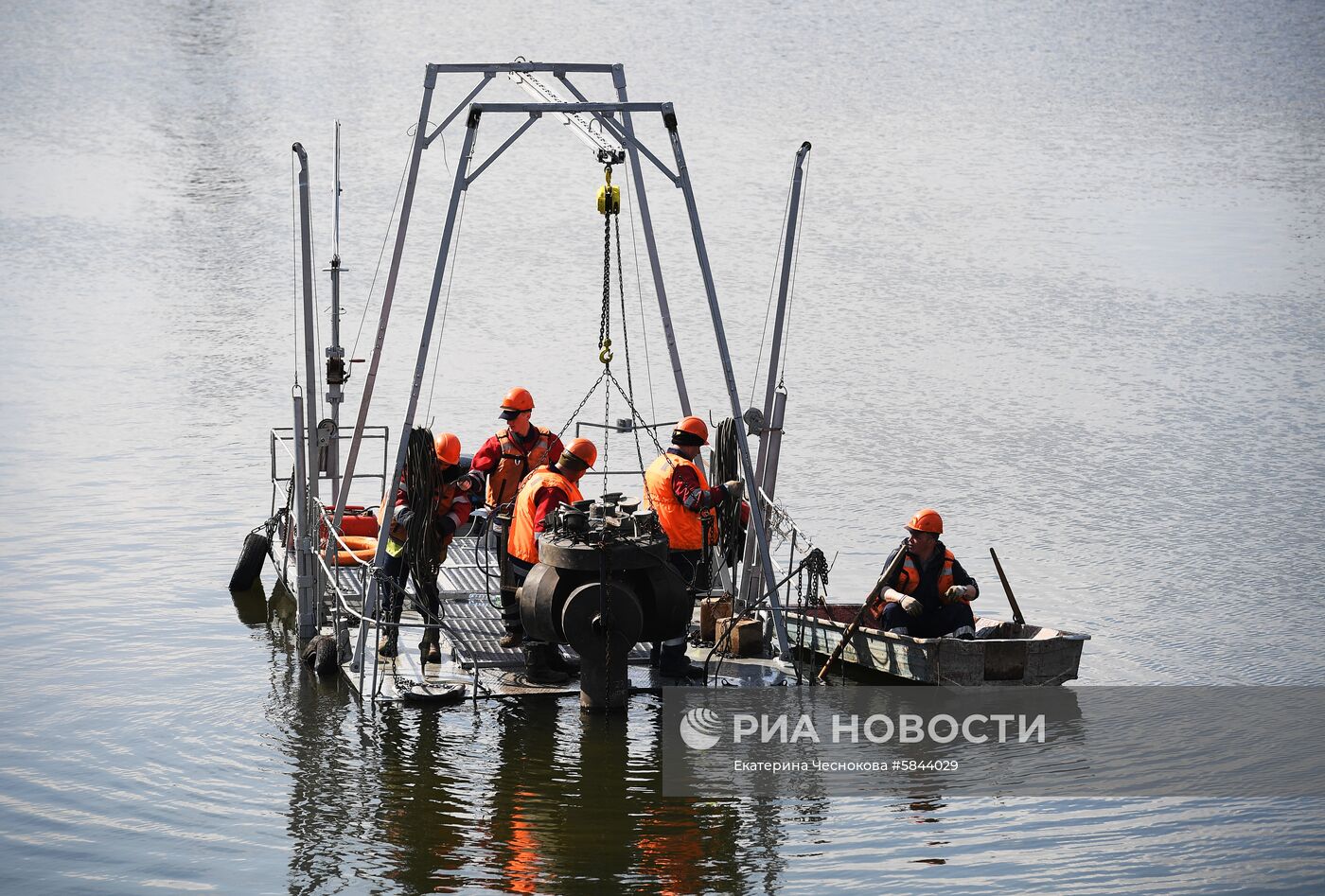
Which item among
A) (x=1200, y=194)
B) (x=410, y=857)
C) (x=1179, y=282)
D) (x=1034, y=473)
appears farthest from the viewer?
(x=1200, y=194)

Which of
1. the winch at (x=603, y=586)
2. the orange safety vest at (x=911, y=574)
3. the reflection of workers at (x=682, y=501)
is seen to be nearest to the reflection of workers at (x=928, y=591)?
the orange safety vest at (x=911, y=574)

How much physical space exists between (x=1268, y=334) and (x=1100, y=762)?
15508 millimetres

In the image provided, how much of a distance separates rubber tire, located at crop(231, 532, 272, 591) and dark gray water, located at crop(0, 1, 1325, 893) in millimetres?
255

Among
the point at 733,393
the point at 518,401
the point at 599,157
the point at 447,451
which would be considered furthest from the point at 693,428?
the point at 599,157

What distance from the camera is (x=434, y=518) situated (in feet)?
37.5

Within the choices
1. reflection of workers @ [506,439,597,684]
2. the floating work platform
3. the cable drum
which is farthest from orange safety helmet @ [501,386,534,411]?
the floating work platform

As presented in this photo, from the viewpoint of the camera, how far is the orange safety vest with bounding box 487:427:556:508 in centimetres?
1219

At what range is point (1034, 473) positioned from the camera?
758 inches

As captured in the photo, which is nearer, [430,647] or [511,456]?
[430,647]

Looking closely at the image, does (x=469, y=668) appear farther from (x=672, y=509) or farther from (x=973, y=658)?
(x=973, y=658)

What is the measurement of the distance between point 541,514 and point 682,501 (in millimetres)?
876

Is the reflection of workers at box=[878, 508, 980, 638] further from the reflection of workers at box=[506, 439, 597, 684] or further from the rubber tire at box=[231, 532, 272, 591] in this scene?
the rubber tire at box=[231, 532, 272, 591]

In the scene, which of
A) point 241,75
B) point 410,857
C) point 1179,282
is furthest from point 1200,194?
point 410,857

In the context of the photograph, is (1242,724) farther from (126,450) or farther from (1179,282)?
(1179,282)
